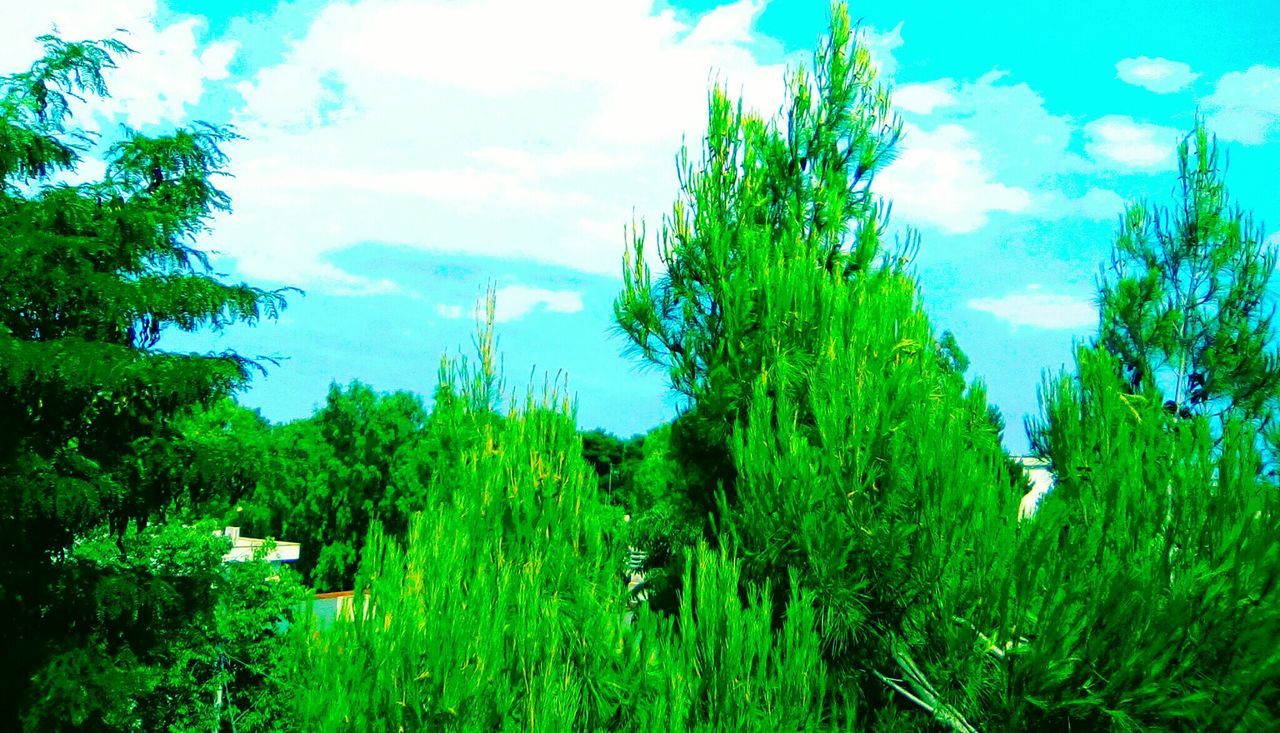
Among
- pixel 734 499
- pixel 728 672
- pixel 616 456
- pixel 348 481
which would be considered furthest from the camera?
pixel 616 456

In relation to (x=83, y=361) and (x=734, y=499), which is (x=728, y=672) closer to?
(x=734, y=499)

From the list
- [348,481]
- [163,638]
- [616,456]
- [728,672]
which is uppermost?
[616,456]

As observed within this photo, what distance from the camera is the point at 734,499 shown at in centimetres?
1112

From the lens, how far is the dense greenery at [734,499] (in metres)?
6.48

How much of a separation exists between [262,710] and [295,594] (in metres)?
2.27

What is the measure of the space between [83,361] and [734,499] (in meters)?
7.74

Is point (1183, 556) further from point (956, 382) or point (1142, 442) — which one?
point (956, 382)

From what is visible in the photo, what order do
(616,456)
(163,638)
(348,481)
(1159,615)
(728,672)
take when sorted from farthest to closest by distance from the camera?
(616,456), (348,481), (163,638), (1159,615), (728,672)

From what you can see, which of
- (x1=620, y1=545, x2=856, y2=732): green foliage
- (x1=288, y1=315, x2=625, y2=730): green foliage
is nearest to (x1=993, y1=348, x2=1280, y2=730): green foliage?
(x1=620, y1=545, x2=856, y2=732): green foliage

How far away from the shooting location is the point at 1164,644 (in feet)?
21.1

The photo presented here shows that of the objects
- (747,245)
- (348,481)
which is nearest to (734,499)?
(747,245)

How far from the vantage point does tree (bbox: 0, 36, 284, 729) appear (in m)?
11.7

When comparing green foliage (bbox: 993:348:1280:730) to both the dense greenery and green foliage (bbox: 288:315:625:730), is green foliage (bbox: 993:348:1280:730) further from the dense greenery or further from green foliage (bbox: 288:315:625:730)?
green foliage (bbox: 288:315:625:730)

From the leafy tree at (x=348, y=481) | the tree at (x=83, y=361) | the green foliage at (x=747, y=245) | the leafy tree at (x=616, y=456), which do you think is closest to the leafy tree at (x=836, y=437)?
the green foliage at (x=747, y=245)
